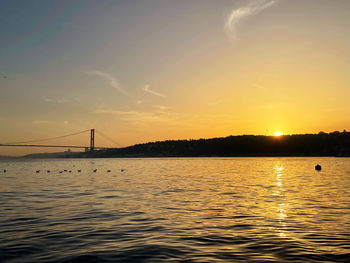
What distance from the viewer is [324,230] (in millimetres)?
12516

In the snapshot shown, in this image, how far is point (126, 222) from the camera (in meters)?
14.4

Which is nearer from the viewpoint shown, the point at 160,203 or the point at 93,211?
the point at 93,211

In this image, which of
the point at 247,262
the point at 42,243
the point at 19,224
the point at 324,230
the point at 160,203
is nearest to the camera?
the point at 247,262

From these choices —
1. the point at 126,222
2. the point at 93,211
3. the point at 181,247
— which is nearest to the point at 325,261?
the point at 181,247

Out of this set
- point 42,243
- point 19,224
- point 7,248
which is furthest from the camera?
point 19,224

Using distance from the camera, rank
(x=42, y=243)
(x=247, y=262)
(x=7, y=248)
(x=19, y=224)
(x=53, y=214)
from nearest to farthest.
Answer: (x=247, y=262) < (x=7, y=248) < (x=42, y=243) < (x=19, y=224) < (x=53, y=214)

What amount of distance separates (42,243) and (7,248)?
3.62 ft

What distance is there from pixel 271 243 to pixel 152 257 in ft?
13.8

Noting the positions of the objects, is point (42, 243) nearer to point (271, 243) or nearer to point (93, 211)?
point (93, 211)

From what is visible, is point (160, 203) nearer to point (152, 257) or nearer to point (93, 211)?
point (93, 211)

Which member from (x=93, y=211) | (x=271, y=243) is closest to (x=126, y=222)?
(x=93, y=211)

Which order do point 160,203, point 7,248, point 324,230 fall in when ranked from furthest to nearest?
1. point 160,203
2. point 324,230
3. point 7,248

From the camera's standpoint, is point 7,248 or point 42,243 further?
point 42,243

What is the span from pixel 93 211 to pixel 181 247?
853 centimetres
